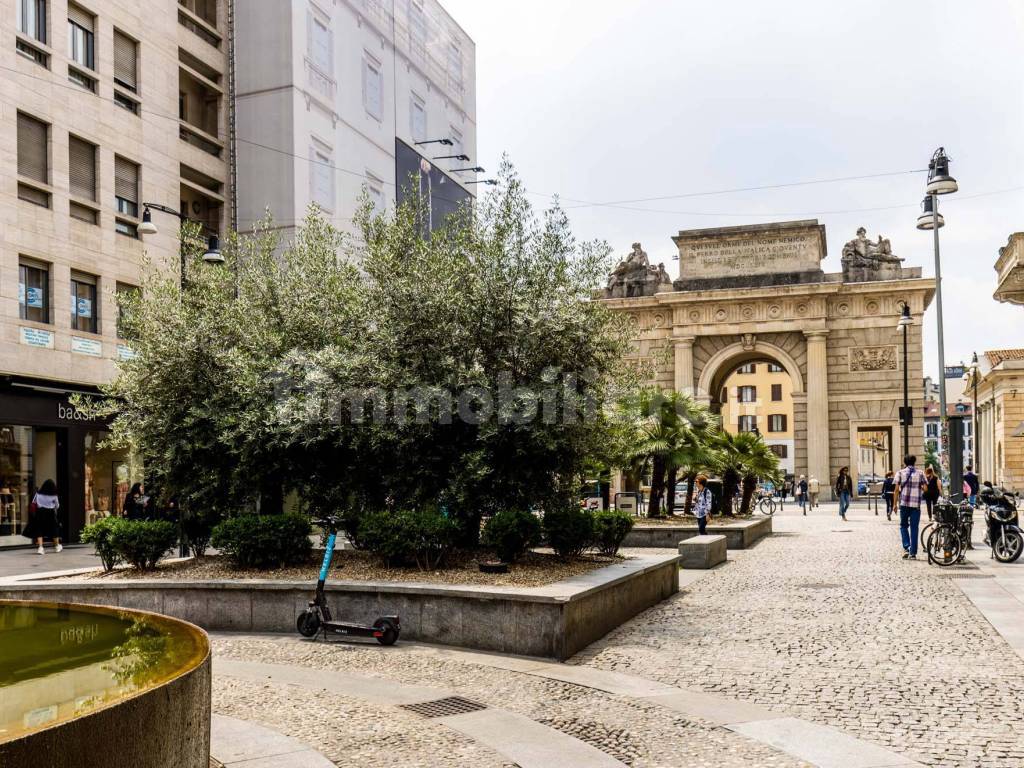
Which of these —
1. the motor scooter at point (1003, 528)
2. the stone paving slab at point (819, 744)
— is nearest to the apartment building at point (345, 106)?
the motor scooter at point (1003, 528)

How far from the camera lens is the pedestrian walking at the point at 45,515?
2203 cm

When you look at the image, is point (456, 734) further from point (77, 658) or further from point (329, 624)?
point (329, 624)

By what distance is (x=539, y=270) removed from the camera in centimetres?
1202

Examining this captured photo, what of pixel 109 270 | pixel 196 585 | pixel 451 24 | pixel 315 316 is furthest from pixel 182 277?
pixel 451 24

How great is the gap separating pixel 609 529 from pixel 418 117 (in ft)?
113

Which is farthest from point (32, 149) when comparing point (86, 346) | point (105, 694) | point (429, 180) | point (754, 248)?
point (754, 248)

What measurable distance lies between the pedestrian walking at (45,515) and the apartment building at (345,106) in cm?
990

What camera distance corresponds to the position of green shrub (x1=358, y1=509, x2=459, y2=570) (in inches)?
434

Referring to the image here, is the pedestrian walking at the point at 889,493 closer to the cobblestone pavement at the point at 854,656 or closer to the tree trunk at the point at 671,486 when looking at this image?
the tree trunk at the point at 671,486

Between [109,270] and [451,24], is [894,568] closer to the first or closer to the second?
[109,270]

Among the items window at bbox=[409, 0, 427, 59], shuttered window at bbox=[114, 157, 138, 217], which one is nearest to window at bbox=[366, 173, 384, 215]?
window at bbox=[409, 0, 427, 59]

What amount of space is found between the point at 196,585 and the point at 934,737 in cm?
756

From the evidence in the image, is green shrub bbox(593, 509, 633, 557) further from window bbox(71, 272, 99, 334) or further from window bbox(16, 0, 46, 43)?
window bbox(16, 0, 46, 43)

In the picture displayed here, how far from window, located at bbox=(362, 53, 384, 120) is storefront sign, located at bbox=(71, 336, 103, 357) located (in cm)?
1719
